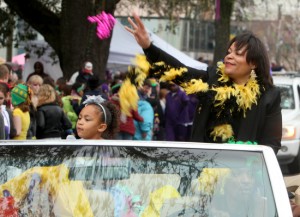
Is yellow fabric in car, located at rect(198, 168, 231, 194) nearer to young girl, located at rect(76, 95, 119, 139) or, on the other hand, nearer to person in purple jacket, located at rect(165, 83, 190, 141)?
young girl, located at rect(76, 95, 119, 139)

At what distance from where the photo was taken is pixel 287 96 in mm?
16047

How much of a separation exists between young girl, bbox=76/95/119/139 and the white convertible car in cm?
131

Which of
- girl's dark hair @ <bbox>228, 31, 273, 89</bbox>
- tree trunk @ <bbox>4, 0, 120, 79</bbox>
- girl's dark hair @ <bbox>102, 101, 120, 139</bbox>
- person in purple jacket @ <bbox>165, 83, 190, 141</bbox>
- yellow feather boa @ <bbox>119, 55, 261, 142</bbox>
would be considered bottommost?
person in purple jacket @ <bbox>165, 83, 190, 141</bbox>

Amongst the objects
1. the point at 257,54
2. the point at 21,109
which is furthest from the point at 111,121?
the point at 21,109

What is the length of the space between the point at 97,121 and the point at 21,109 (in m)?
4.54

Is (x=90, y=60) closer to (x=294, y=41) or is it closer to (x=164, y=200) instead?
(x=164, y=200)

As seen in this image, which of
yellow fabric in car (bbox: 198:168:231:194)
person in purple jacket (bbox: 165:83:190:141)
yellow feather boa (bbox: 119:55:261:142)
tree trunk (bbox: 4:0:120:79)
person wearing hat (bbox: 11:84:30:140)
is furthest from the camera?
person in purple jacket (bbox: 165:83:190:141)

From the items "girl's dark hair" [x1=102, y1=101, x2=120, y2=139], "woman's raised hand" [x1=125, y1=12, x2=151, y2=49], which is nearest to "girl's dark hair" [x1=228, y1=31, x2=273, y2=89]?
"woman's raised hand" [x1=125, y1=12, x2=151, y2=49]

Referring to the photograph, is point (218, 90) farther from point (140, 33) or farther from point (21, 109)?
point (21, 109)

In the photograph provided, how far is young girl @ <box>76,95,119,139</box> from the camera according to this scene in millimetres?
5906

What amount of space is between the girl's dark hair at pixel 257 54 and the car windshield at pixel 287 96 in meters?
9.92

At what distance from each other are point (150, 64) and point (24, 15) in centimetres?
1193

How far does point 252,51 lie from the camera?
596cm

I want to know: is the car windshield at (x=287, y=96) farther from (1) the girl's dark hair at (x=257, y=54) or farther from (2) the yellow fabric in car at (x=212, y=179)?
(2) the yellow fabric in car at (x=212, y=179)
